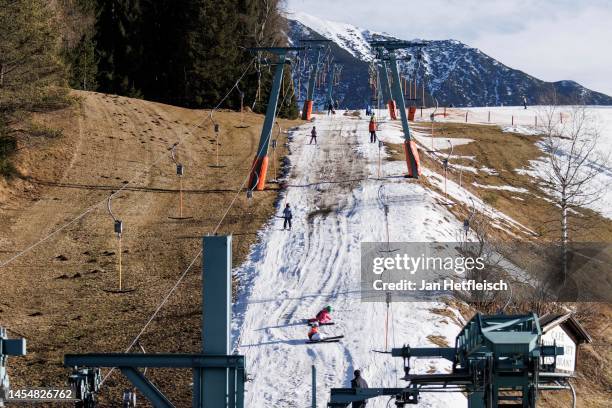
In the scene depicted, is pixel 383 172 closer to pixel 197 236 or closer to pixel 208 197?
pixel 208 197

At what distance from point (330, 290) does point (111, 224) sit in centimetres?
1273

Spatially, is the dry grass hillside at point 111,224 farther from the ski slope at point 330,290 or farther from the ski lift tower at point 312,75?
the ski lift tower at point 312,75

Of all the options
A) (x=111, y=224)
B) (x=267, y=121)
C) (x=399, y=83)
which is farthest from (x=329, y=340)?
(x=399, y=83)

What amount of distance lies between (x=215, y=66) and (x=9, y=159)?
1181 inches

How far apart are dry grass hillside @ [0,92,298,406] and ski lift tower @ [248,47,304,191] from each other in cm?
94

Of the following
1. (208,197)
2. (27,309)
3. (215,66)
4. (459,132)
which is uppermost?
(215,66)

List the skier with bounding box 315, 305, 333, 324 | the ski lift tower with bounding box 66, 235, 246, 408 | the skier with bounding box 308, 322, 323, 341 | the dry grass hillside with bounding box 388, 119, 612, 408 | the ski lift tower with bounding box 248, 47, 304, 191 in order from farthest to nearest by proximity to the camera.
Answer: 1. the ski lift tower with bounding box 248, 47, 304, 191
2. the dry grass hillside with bounding box 388, 119, 612, 408
3. the skier with bounding box 315, 305, 333, 324
4. the skier with bounding box 308, 322, 323, 341
5. the ski lift tower with bounding box 66, 235, 246, 408

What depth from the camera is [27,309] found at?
2691cm

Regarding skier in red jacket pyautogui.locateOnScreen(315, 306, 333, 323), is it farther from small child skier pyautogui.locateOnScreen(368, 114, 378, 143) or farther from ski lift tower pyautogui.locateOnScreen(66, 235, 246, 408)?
small child skier pyautogui.locateOnScreen(368, 114, 378, 143)

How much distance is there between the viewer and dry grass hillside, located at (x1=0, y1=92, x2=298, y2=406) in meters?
24.7

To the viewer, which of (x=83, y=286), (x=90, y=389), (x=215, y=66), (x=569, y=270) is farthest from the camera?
Answer: (x=215, y=66)

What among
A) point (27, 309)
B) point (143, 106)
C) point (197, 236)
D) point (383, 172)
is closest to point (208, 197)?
point (197, 236)

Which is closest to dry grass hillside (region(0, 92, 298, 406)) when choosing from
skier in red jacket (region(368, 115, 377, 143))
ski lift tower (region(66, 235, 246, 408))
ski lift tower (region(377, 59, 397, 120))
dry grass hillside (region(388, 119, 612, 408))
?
skier in red jacket (region(368, 115, 377, 143))

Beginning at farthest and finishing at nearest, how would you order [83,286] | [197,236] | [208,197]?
[208,197] < [197,236] < [83,286]
